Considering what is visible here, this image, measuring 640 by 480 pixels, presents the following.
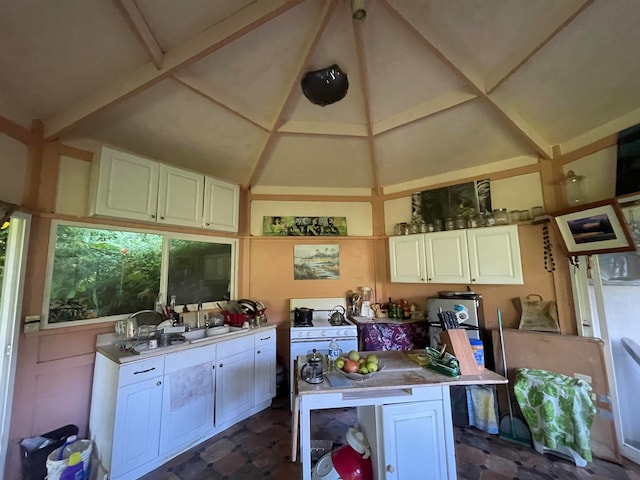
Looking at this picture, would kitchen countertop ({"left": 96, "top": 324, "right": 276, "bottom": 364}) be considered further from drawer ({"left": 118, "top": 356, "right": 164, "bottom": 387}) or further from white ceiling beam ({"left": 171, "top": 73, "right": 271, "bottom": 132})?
white ceiling beam ({"left": 171, "top": 73, "right": 271, "bottom": 132})

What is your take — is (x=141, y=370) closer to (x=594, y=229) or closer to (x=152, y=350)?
(x=152, y=350)

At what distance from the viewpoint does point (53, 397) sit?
212 centimetres

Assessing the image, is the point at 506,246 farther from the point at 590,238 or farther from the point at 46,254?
the point at 46,254

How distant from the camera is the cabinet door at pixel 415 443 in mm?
1590

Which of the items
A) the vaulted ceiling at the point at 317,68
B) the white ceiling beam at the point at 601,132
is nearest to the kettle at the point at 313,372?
the vaulted ceiling at the point at 317,68

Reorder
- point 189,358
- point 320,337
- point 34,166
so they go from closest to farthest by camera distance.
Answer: point 34,166 → point 189,358 → point 320,337

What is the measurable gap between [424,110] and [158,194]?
2956mm

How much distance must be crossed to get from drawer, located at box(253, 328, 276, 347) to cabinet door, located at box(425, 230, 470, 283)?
2086 millimetres

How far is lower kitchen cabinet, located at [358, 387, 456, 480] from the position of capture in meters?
1.59

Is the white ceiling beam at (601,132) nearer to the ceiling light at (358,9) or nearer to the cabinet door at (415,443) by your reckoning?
the ceiling light at (358,9)

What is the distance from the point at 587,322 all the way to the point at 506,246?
3.07 feet

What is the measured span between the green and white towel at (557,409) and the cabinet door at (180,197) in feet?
12.4

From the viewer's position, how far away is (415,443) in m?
1.62

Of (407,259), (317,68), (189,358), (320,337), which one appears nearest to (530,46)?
(317,68)
